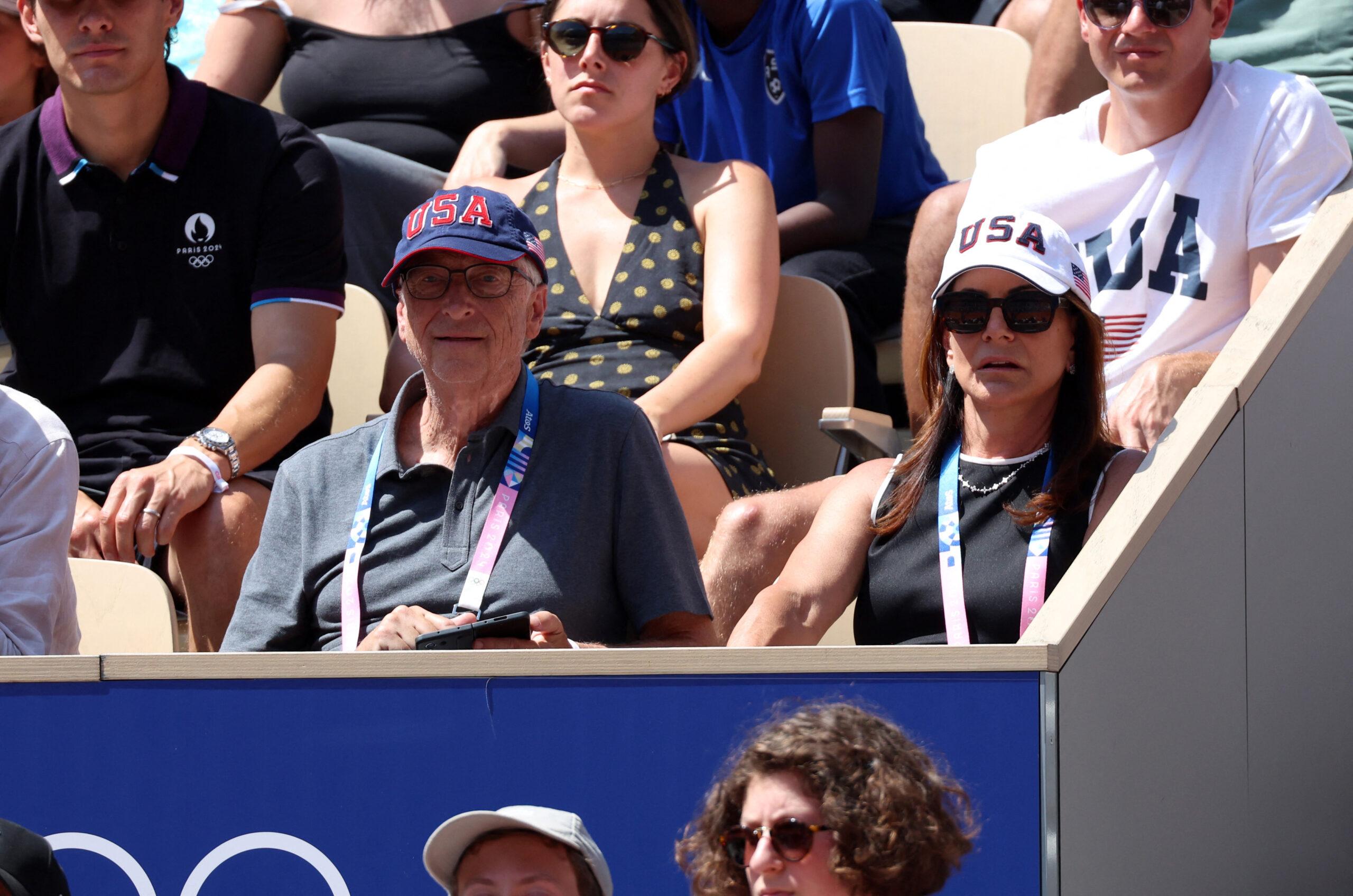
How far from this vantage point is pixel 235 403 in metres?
3.24

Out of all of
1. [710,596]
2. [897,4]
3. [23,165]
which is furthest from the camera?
[897,4]

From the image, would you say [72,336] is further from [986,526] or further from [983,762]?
[983,762]

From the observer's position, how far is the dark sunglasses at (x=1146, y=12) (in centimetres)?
307

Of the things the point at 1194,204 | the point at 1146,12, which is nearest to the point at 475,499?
the point at 1194,204

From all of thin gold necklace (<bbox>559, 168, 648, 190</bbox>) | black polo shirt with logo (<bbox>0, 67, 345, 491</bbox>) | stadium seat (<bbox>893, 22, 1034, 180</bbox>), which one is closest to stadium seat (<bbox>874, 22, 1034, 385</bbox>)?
stadium seat (<bbox>893, 22, 1034, 180</bbox>)

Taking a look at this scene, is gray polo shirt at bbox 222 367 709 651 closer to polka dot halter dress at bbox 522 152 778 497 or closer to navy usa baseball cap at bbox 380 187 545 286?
navy usa baseball cap at bbox 380 187 545 286

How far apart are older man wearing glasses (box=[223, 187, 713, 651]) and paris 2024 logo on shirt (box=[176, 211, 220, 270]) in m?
0.89

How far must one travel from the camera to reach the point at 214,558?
3.07 m

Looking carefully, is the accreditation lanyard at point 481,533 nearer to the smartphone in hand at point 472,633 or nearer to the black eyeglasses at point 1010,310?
the smartphone in hand at point 472,633

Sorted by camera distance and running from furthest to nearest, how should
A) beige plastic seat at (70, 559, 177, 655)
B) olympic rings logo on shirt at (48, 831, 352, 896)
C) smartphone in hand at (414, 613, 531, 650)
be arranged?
1. beige plastic seat at (70, 559, 177, 655)
2. smartphone in hand at (414, 613, 531, 650)
3. olympic rings logo on shirt at (48, 831, 352, 896)

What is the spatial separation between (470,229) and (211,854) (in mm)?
1110

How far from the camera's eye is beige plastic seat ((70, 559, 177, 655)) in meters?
2.79

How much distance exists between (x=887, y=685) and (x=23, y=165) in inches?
100

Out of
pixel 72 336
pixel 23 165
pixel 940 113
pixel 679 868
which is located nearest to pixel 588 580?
pixel 679 868
